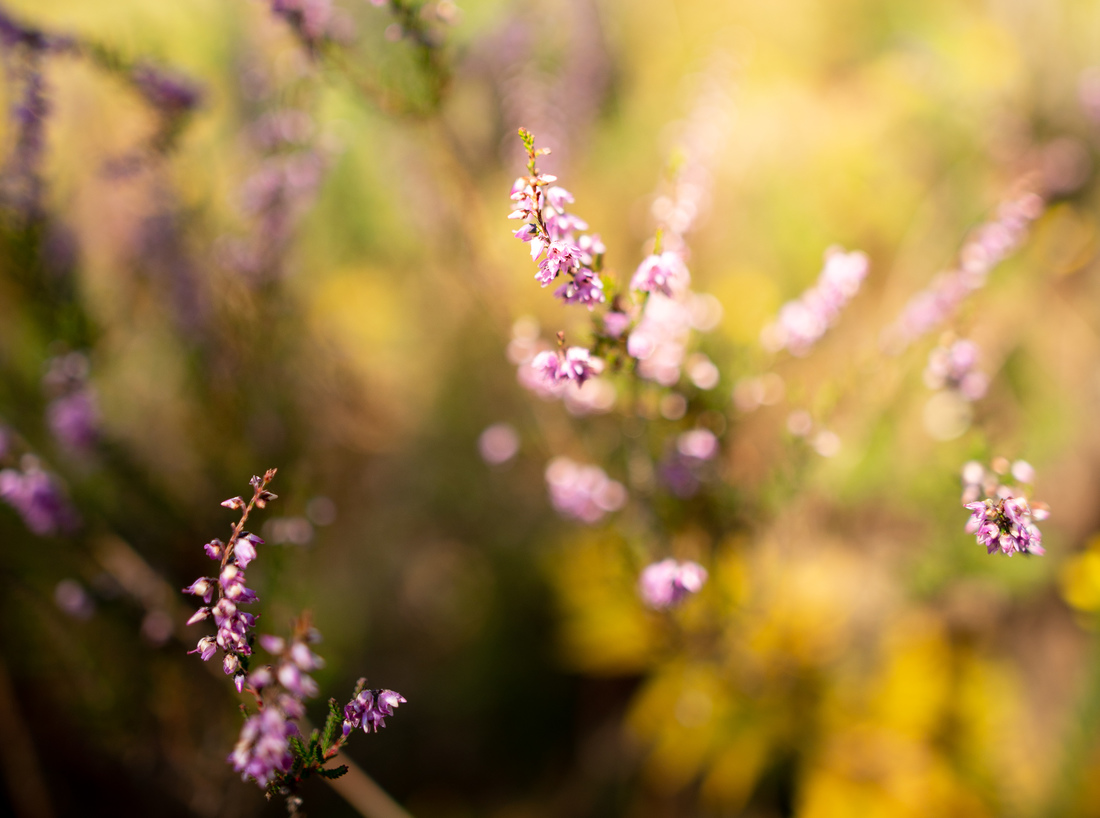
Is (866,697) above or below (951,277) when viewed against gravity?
below

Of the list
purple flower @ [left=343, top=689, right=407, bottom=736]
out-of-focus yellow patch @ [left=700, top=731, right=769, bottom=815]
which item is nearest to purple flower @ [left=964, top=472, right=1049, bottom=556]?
purple flower @ [left=343, top=689, right=407, bottom=736]

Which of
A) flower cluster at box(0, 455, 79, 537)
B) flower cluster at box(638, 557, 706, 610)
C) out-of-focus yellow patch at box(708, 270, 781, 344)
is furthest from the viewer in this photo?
out-of-focus yellow patch at box(708, 270, 781, 344)

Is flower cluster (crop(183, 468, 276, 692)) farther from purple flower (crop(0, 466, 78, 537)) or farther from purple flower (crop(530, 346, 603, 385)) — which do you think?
purple flower (crop(0, 466, 78, 537))

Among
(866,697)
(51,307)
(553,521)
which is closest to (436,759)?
(553,521)

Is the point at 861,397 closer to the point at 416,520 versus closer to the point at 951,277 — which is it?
the point at 951,277

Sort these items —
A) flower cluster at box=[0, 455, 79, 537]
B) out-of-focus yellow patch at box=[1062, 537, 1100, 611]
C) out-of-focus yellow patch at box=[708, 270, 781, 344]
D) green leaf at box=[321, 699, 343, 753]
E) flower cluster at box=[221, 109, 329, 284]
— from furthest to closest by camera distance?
out-of-focus yellow patch at box=[708, 270, 781, 344]
out-of-focus yellow patch at box=[1062, 537, 1100, 611]
flower cluster at box=[221, 109, 329, 284]
flower cluster at box=[0, 455, 79, 537]
green leaf at box=[321, 699, 343, 753]

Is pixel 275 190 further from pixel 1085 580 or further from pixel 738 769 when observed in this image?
pixel 1085 580
